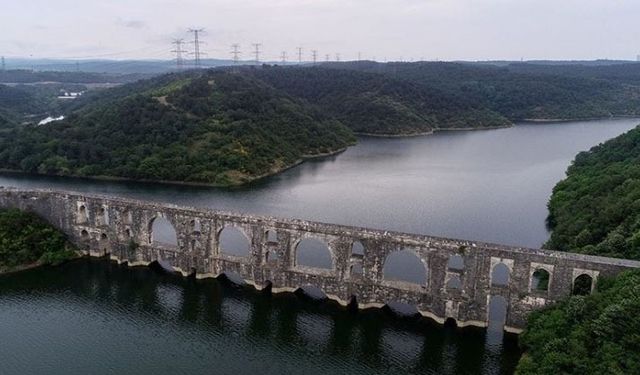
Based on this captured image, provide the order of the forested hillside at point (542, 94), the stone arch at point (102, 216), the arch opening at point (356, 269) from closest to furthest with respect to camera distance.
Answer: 1. the arch opening at point (356, 269)
2. the stone arch at point (102, 216)
3. the forested hillside at point (542, 94)

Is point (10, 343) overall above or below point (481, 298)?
below

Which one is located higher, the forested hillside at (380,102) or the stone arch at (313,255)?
the forested hillside at (380,102)

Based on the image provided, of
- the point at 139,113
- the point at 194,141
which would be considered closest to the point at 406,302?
the point at 194,141

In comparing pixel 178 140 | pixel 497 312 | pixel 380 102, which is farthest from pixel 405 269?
pixel 380 102

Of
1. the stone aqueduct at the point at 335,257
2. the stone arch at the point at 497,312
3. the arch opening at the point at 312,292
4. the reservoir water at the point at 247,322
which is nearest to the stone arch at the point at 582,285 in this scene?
the stone aqueduct at the point at 335,257

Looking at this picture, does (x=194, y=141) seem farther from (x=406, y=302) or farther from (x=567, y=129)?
(x=567, y=129)

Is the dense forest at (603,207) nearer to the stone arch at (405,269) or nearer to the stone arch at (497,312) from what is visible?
the stone arch at (497,312)

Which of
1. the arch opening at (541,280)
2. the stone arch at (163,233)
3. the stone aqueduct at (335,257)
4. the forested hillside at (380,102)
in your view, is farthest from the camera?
the forested hillside at (380,102)

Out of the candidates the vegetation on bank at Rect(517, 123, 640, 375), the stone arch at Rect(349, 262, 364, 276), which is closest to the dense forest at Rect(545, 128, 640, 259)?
the vegetation on bank at Rect(517, 123, 640, 375)
